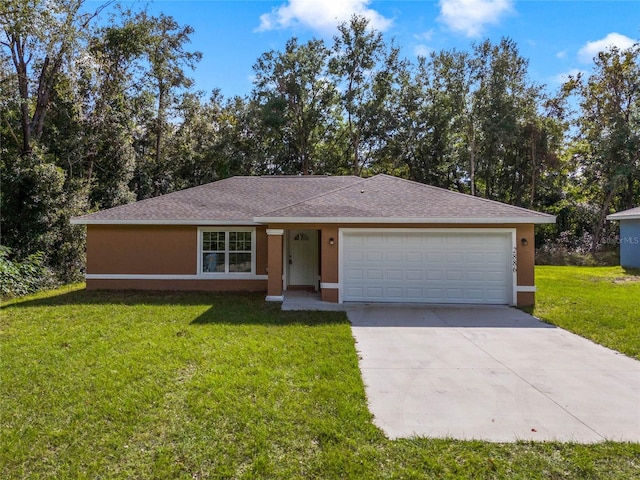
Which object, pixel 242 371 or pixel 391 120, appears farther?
pixel 391 120

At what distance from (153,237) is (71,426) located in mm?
9009

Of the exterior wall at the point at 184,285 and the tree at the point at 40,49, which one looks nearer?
the exterior wall at the point at 184,285

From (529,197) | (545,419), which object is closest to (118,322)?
(545,419)

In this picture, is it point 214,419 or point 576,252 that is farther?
point 576,252

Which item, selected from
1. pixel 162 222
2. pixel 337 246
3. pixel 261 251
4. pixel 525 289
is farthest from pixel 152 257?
pixel 525 289

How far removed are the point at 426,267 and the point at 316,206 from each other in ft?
11.7

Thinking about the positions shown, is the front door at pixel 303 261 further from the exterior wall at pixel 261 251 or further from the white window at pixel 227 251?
the white window at pixel 227 251

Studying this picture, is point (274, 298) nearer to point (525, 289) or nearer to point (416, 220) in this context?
point (416, 220)

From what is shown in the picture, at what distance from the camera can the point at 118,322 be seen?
7723 mm

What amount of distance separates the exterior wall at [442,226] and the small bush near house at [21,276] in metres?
6.25

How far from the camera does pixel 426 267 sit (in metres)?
10.3

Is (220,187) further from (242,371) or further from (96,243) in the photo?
(242,371)

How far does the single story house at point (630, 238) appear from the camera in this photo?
1844 centimetres

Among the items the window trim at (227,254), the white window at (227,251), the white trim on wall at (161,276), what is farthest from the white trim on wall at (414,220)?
the white trim on wall at (161,276)
